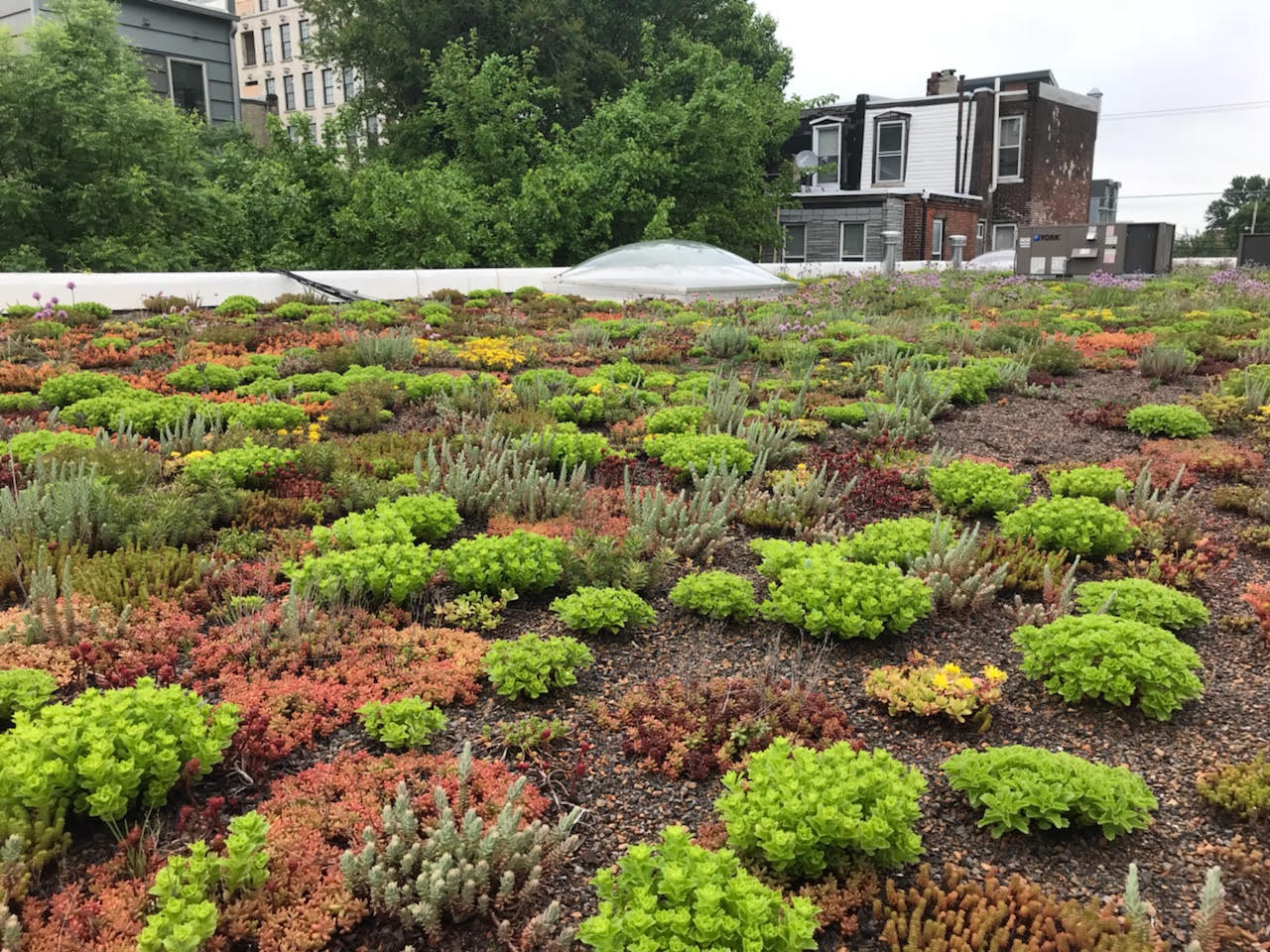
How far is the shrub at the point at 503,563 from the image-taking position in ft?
14.8

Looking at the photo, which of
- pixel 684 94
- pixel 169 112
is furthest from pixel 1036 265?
pixel 169 112

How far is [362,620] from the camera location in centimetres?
421

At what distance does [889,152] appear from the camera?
34.7 metres

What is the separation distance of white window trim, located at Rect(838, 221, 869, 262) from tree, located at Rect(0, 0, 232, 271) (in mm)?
21458

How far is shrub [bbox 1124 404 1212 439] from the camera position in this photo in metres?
7.64

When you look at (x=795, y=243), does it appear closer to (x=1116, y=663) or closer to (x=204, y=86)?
(x=204, y=86)

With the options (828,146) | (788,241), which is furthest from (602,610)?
(828,146)

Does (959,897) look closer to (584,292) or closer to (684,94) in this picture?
(584,292)

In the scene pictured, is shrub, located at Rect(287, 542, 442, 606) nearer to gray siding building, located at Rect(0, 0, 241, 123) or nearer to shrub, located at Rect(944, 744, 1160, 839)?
shrub, located at Rect(944, 744, 1160, 839)

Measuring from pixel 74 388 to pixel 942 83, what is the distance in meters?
35.1

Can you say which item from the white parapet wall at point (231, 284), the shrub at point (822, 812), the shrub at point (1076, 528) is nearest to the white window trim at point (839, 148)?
the white parapet wall at point (231, 284)

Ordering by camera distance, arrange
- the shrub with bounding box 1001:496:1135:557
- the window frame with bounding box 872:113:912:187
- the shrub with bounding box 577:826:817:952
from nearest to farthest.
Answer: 1. the shrub with bounding box 577:826:817:952
2. the shrub with bounding box 1001:496:1135:557
3. the window frame with bounding box 872:113:912:187

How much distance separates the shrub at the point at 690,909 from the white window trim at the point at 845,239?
31018mm

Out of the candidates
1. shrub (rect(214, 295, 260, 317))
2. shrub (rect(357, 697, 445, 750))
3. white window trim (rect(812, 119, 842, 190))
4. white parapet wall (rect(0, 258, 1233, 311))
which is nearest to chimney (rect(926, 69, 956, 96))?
white window trim (rect(812, 119, 842, 190))
